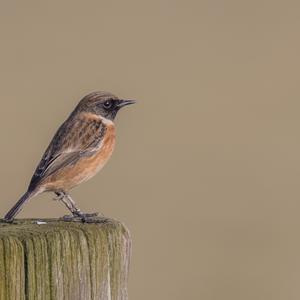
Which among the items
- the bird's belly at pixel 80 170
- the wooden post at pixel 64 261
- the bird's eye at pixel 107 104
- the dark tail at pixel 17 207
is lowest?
the wooden post at pixel 64 261

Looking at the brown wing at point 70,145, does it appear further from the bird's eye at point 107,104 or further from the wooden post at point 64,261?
the wooden post at point 64,261

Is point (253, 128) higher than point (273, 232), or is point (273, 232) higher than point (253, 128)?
point (253, 128)

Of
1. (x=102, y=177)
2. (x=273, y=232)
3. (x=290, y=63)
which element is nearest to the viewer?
(x=273, y=232)

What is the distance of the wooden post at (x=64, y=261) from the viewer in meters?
4.16

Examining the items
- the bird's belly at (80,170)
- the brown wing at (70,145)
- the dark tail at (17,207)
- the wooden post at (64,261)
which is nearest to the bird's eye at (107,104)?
the brown wing at (70,145)

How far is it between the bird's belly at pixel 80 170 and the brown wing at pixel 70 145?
40 millimetres

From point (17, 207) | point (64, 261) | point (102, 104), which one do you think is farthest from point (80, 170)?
point (64, 261)

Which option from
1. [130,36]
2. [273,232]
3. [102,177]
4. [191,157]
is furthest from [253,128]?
[130,36]

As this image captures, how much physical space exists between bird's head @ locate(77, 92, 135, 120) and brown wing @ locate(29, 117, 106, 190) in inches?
4.9

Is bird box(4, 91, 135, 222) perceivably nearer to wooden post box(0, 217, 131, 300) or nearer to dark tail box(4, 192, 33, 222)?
dark tail box(4, 192, 33, 222)

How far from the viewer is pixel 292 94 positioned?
18.6 metres

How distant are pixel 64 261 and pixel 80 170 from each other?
3373 mm

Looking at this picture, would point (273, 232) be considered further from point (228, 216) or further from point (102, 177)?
point (102, 177)

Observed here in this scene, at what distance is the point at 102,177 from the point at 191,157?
1.95 metres
